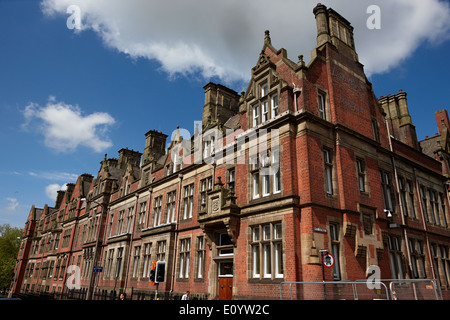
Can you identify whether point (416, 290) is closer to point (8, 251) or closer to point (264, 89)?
point (264, 89)

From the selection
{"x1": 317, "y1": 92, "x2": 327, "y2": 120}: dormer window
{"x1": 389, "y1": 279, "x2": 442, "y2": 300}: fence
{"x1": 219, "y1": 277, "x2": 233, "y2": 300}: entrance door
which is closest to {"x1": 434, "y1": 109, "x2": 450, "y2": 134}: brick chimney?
{"x1": 317, "y1": 92, "x2": 327, "y2": 120}: dormer window

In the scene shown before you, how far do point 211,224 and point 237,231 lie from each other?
2.30 meters

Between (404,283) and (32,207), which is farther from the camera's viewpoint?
(32,207)

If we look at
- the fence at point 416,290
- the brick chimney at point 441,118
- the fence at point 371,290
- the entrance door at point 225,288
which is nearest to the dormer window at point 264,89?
the fence at point 371,290

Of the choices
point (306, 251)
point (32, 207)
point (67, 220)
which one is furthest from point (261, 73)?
point (32, 207)

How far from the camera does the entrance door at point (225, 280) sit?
1930 centimetres

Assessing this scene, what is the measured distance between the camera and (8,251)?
78688 millimetres

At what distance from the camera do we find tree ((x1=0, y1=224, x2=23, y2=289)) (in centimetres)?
7469

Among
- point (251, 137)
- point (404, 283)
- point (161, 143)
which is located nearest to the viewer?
point (404, 283)

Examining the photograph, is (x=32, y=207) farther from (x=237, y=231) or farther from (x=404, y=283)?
(x=404, y=283)

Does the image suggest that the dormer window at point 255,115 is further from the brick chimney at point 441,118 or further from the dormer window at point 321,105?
the brick chimney at point 441,118

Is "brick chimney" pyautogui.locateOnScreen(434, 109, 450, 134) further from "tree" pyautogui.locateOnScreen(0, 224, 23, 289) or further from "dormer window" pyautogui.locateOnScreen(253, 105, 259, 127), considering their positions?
"tree" pyautogui.locateOnScreen(0, 224, 23, 289)

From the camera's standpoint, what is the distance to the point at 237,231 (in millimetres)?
18812

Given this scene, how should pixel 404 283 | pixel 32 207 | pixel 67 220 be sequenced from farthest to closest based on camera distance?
pixel 32 207 → pixel 67 220 → pixel 404 283
